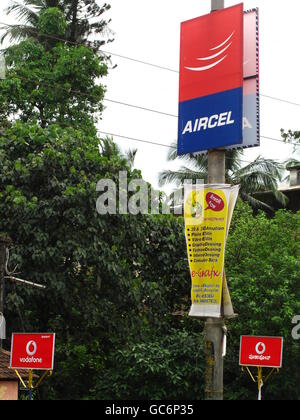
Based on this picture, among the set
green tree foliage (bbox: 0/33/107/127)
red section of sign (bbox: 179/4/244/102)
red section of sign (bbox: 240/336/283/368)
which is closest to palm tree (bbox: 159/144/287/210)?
green tree foliage (bbox: 0/33/107/127)

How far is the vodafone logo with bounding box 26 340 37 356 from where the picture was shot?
50.6 ft

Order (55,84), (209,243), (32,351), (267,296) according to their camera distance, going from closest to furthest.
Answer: (209,243) < (32,351) < (267,296) < (55,84)

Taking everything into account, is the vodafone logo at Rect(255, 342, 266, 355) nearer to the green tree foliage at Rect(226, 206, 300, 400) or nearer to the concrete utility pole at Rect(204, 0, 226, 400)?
the green tree foliage at Rect(226, 206, 300, 400)

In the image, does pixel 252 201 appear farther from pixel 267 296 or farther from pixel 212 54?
pixel 212 54

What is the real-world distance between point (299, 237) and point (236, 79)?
12192 millimetres

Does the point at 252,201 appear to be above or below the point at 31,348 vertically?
above

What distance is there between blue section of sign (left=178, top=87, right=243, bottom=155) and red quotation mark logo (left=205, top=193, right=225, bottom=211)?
740 mm

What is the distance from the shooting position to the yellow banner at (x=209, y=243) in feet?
39.2

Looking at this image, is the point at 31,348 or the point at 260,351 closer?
the point at 31,348

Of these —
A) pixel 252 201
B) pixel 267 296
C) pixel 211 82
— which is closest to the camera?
pixel 211 82

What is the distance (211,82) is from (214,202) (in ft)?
5.95

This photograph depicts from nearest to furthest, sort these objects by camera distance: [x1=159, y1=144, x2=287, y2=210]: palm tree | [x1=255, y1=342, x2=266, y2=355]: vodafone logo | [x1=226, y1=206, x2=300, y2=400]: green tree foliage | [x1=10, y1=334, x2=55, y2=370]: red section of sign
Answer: [x1=10, y1=334, x2=55, y2=370]: red section of sign
[x1=255, y1=342, x2=266, y2=355]: vodafone logo
[x1=226, y1=206, x2=300, y2=400]: green tree foliage
[x1=159, y1=144, x2=287, y2=210]: palm tree

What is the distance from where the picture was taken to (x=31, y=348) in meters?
15.5

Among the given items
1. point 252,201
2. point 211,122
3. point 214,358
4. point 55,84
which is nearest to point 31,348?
point 214,358
